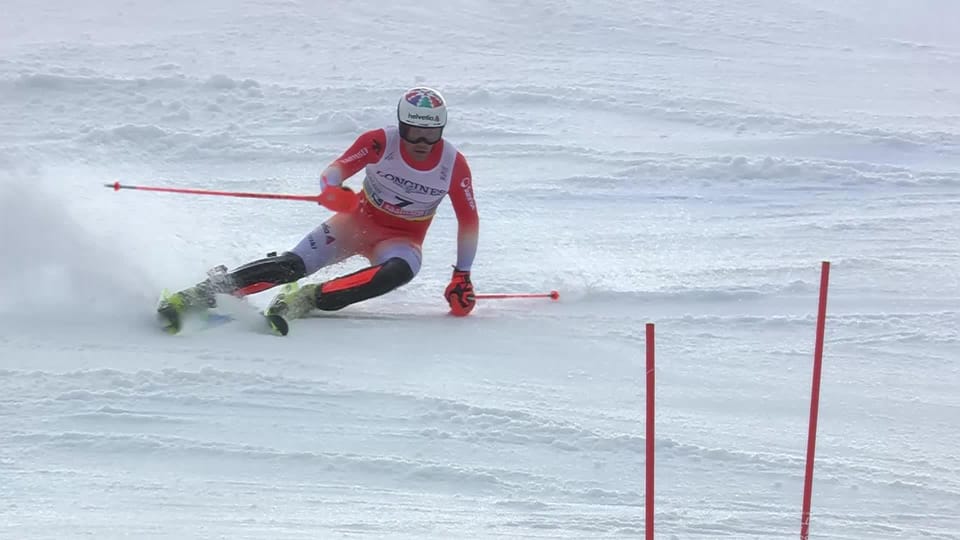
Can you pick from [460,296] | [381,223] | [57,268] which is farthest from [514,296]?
[57,268]

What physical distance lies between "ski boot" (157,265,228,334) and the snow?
0.13 metres

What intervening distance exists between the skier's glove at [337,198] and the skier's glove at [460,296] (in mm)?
805

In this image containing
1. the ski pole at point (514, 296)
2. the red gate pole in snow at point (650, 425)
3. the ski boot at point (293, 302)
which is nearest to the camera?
the red gate pole in snow at point (650, 425)

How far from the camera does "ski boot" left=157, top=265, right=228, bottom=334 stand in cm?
693

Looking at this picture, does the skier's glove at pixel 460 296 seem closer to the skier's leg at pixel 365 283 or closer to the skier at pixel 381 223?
the skier at pixel 381 223

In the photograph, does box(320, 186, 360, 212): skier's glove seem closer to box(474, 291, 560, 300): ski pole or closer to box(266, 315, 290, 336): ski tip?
box(266, 315, 290, 336): ski tip

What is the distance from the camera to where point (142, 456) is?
5.56 metres

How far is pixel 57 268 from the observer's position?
289 inches

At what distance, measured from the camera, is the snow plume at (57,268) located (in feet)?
23.4

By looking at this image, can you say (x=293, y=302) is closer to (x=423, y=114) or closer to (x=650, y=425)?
(x=423, y=114)

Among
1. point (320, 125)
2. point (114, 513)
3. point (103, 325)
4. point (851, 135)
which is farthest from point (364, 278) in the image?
point (851, 135)

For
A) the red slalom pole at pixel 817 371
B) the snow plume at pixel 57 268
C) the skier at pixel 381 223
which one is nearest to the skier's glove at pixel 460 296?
the skier at pixel 381 223

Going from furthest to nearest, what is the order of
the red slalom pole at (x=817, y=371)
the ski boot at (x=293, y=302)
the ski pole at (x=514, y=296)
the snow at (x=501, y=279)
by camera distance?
the ski pole at (x=514, y=296) → the ski boot at (x=293, y=302) → the snow at (x=501, y=279) → the red slalom pole at (x=817, y=371)

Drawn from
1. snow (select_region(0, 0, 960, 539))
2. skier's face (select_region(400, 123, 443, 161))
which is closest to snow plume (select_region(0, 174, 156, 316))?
snow (select_region(0, 0, 960, 539))
